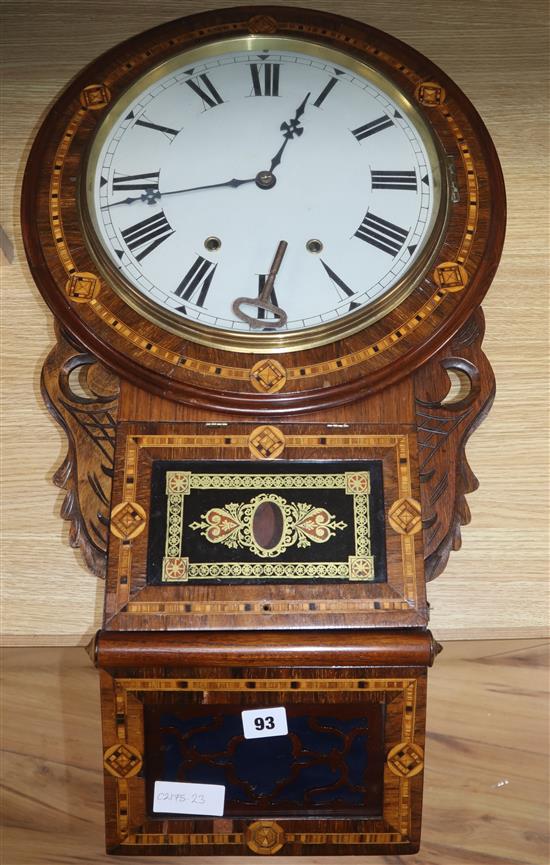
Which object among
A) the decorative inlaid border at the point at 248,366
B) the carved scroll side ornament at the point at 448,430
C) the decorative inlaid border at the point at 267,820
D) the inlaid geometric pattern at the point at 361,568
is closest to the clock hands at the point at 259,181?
the decorative inlaid border at the point at 248,366

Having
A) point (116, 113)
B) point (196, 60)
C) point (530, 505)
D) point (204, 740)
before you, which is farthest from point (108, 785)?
point (196, 60)

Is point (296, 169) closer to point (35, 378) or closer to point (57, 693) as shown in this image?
point (35, 378)

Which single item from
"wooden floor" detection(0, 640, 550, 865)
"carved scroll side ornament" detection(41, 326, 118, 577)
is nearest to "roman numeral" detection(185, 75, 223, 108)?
"carved scroll side ornament" detection(41, 326, 118, 577)

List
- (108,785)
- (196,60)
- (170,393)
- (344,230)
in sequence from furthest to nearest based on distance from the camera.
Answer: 1. (196,60)
2. (344,230)
3. (170,393)
4. (108,785)

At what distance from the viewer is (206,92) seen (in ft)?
6.21

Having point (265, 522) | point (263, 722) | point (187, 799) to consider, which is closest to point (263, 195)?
point (265, 522)

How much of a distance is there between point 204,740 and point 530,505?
2.24 feet

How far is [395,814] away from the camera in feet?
5.14

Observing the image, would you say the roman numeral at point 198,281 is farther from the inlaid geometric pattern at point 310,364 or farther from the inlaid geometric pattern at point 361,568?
the inlaid geometric pattern at point 361,568

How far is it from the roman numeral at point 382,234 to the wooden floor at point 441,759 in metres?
0.68

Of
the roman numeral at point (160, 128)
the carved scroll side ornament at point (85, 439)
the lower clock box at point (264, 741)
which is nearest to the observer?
the lower clock box at point (264, 741)

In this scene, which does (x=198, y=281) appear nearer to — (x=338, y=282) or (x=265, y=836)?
(x=338, y=282)

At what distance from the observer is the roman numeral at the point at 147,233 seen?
176 cm

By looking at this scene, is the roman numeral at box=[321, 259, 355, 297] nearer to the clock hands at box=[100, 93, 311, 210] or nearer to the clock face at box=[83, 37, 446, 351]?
the clock face at box=[83, 37, 446, 351]
